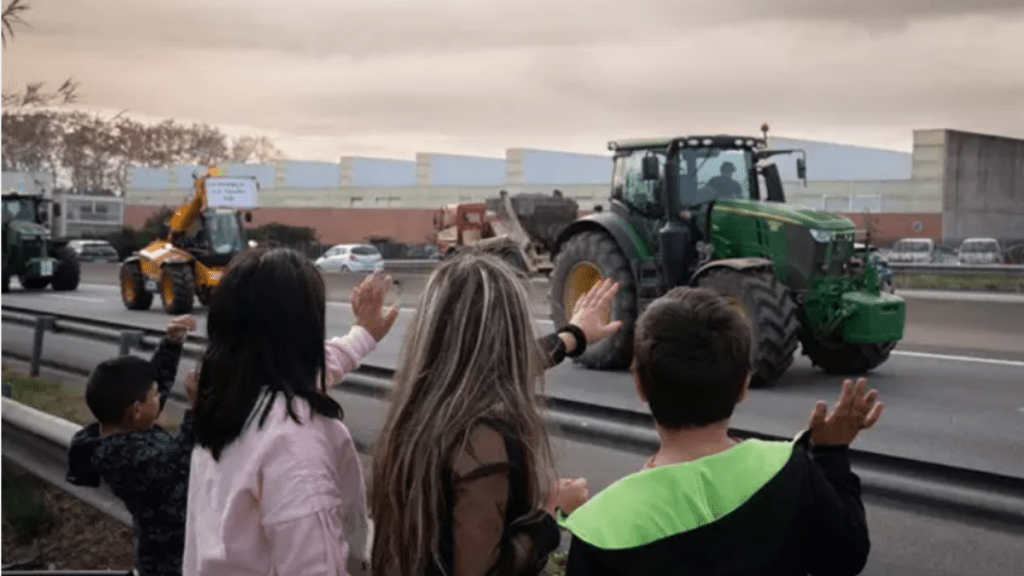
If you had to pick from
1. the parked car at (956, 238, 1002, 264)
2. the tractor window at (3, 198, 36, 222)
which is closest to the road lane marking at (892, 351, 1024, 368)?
the parked car at (956, 238, 1002, 264)

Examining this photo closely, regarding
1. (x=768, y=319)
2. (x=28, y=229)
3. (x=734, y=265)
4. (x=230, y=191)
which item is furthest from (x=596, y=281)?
(x=28, y=229)

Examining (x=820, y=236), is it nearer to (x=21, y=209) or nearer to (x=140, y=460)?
(x=140, y=460)

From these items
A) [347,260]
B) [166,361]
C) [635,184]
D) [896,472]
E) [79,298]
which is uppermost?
[635,184]

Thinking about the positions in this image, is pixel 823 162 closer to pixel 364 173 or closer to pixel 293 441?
pixel 364 173

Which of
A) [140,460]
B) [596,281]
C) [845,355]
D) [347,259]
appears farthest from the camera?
[347,259]

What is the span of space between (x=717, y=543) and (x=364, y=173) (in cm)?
2569

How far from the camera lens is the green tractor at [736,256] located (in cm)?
1253

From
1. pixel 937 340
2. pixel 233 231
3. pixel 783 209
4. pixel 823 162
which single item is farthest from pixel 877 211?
pixel 783 209

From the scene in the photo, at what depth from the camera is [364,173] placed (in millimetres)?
27938

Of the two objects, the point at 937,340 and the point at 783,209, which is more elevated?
the point at 783,209

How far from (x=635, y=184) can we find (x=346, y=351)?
10624mm

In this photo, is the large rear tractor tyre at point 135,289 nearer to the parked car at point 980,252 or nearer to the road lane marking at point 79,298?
the road lane marking at point 79,298

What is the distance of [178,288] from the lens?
78.4 ft

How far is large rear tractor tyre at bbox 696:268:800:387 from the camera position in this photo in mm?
12172
